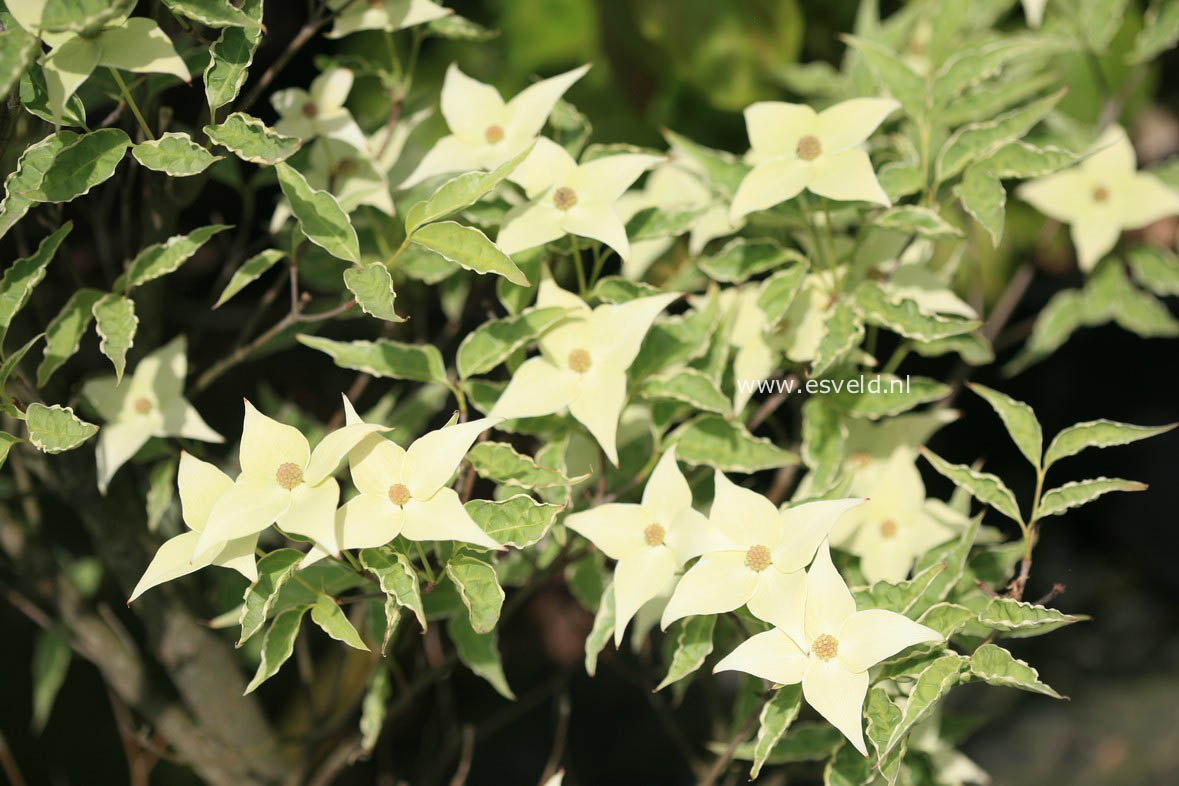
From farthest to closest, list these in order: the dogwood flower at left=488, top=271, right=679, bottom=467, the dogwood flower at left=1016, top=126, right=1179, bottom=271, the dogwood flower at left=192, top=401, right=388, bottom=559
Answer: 1. the dogwood flower at left=1016, top=126, right=1179, bottom=271
2. the dogwood flower at left=488, top=271, right=679, bottom=467
3. the dogwood flower at left=192, top=401, right=388, bottom=559

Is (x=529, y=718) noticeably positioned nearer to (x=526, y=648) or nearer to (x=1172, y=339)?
(x=526, y=648)

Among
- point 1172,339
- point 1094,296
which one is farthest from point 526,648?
point 1172,339

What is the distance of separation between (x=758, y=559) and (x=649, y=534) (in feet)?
0.23

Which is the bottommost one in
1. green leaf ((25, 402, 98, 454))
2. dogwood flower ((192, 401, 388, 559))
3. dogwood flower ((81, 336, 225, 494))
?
dogwood flower ((81, 336, 225, 494))

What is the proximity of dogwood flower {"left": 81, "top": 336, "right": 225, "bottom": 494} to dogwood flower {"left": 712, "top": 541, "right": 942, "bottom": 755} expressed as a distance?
15.1 inches

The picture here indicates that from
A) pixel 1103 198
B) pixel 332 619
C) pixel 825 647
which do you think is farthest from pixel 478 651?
pixel 1103 198

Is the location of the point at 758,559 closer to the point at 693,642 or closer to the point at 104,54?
the point at 693,642

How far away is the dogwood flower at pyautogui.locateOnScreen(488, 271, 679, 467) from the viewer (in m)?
0.63

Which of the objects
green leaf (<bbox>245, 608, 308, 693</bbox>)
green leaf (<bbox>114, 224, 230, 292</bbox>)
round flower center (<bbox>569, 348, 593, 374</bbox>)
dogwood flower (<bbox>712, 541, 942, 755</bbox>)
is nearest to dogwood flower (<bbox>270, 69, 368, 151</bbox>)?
green leaf (<bbox>114, 224, 230, 292</bbox>)

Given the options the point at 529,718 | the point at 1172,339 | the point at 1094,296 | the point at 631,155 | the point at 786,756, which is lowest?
the point at 529,718

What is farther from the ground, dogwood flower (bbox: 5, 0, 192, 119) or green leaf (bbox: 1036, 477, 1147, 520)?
dogwood flower (bbox: 5, 0, 192, 119)

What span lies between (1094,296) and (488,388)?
573mm

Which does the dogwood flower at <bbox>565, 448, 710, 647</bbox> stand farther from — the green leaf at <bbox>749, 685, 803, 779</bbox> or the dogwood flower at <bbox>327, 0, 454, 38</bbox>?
the dogwood flower at <bbox>327, 0, 454, 38</bbox>

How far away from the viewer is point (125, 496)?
769 mm
